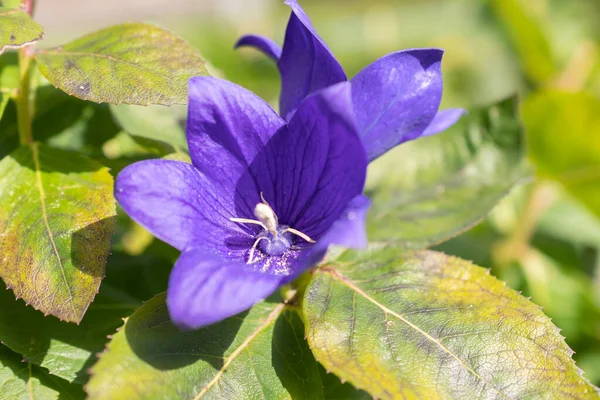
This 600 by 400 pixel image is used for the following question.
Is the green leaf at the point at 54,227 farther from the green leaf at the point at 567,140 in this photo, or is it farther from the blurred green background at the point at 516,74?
the green leaf at the point at 567,140

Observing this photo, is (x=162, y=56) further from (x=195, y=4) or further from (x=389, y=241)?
(x=195, y=4)

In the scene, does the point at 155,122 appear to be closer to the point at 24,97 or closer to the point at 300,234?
the point at 24,97

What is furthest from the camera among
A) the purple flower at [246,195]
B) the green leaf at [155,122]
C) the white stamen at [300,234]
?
the green leaf at [155,122]

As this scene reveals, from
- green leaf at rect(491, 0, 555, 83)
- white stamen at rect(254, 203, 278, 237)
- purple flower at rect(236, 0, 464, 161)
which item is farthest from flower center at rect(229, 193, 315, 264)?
green leaf at rect(491, 0, 555, 83)

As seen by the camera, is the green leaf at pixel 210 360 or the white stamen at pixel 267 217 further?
the white stamen at pixel 267 217

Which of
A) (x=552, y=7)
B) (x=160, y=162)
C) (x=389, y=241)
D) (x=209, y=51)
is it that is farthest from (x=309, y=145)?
(x=552, y=7)

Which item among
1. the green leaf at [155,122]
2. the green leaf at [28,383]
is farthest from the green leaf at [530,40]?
the green leaf at [28,383]
